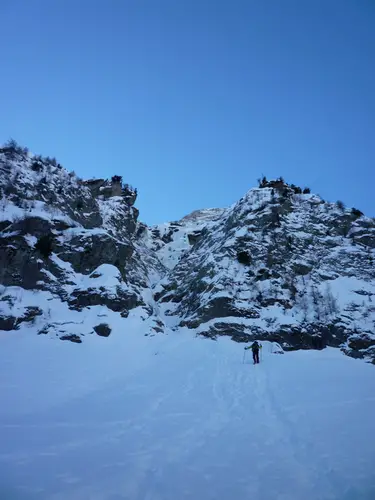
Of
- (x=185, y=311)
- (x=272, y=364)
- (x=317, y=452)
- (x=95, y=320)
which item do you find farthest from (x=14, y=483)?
(x=185, y=311)

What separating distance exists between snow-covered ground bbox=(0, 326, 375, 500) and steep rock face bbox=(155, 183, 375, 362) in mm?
13115

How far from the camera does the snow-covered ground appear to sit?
505cm

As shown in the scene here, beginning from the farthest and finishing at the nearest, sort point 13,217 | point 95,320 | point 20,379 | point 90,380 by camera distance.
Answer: point 13,217 < point 95,320 < point 90,380 < point 20,379

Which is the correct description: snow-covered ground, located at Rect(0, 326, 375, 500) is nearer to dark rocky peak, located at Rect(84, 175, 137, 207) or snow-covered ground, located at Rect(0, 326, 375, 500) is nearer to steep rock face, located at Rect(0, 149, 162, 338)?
steep rock face, located at Rect(0, 149, 162, 338)

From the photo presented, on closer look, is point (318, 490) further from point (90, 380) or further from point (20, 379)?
point (20, 379)

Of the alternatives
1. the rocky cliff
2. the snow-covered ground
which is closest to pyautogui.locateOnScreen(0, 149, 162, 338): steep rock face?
the rocky cliff

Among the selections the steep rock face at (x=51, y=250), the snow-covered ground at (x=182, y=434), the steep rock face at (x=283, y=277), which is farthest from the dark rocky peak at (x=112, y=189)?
the snow-covered ground at (x=182, y=434)

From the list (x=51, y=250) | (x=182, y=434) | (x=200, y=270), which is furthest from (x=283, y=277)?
(x=182, y=434)

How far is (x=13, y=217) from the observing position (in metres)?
25.4

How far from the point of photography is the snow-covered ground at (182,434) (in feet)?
16.6

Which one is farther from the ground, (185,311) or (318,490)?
(185,311)

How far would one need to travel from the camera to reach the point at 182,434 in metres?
7.19

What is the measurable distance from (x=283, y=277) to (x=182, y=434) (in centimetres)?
2725

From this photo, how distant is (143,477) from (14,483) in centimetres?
200
